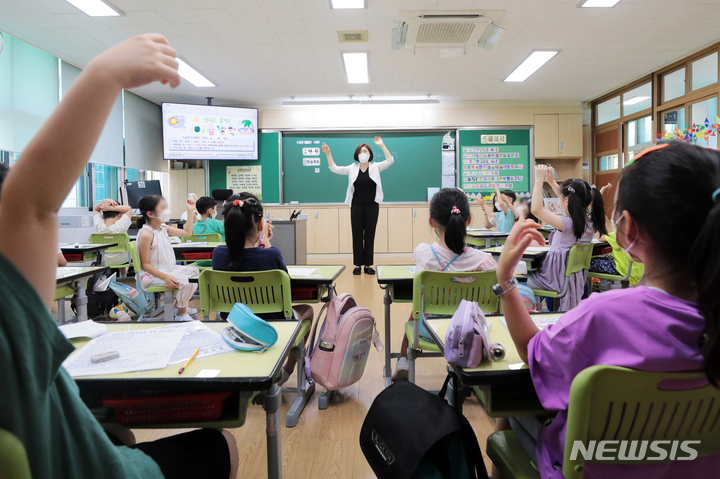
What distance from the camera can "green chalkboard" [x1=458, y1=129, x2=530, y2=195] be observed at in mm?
7520

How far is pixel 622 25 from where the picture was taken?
4457 millimetres

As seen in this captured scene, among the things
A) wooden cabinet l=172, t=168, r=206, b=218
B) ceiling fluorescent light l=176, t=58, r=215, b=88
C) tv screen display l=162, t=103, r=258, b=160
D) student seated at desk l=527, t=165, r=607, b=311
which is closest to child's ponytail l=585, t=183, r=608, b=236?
student seated at desk l=527, t=165, r=607, b=311

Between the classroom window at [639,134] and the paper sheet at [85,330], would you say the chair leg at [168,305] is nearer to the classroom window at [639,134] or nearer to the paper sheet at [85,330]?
the paper sheet at [85,330]

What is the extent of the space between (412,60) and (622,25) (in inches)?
93.5

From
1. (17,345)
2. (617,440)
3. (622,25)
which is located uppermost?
(622,25)

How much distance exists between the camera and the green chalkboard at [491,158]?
24.7 feet

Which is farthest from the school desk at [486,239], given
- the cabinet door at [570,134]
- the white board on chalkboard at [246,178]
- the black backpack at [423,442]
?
the white board on chalkboard at [246,178]

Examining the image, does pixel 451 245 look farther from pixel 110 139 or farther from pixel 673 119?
pixel 110 139

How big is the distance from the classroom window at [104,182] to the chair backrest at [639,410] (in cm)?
680

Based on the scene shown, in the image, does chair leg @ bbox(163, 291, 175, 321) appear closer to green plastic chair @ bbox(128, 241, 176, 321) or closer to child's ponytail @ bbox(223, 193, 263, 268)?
green plastic chair @ bbox(128, 241, 176, 321)

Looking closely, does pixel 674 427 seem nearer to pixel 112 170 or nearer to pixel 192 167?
pixel 112 170

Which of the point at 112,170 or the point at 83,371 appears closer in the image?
the point at 83,371

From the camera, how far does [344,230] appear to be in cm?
755

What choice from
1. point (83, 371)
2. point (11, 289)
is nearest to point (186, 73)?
point (83, 371)
